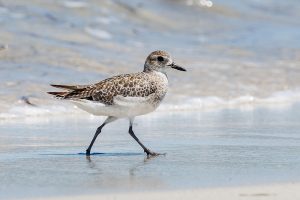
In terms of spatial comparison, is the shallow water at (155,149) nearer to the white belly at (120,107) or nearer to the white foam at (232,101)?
the white belly at (120,107)

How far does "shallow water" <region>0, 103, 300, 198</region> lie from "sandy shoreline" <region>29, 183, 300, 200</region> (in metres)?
0.18

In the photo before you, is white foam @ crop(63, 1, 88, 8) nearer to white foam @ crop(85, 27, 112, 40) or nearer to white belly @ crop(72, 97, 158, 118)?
white foam @ crop(85, 27, 112, 40)

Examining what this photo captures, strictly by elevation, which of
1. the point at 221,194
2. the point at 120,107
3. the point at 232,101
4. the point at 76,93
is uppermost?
the point at 232,101

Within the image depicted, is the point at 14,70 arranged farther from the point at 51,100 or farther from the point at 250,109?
the point at 250,109

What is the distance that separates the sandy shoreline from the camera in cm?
568

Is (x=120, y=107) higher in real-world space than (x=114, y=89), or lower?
lower

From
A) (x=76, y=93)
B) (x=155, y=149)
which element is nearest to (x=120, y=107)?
(x=76, y=93)

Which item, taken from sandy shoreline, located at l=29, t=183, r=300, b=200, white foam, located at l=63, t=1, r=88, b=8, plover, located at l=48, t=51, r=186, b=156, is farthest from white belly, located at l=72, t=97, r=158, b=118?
white foam, located at l=63, t=1, r=88, b=8

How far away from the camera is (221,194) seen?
19.0ft

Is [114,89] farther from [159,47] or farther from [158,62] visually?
[159,47]

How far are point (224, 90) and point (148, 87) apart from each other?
505 cm

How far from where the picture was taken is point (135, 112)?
8031 mm

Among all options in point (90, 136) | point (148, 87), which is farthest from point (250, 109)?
point (148, 87)

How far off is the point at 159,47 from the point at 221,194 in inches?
422
